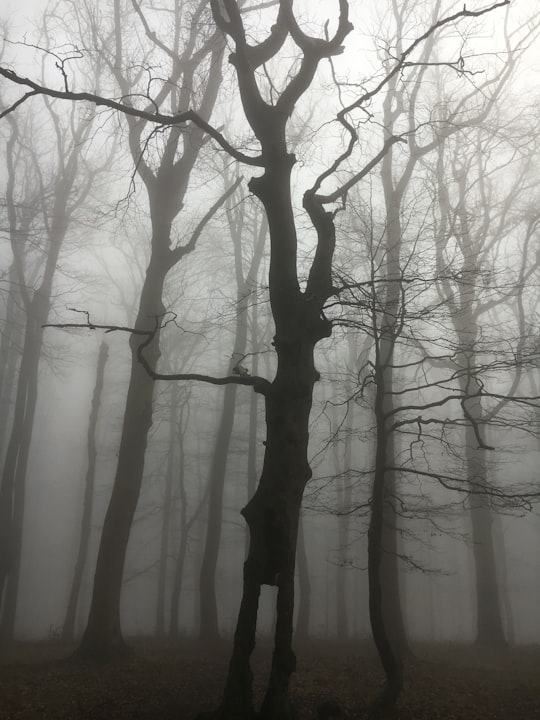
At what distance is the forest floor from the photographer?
5.95 m

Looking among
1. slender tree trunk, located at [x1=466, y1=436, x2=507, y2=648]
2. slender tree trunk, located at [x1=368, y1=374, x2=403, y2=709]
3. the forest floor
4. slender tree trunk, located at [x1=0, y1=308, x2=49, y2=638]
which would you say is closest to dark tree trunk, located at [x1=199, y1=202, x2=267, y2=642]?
the forest floor

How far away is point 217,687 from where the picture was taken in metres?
7.18

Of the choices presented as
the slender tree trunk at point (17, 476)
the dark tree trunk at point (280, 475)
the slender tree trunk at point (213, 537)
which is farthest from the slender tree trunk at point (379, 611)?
the slender tree trunk at point (17, 476)

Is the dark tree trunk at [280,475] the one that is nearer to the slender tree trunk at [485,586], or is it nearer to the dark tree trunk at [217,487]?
the dark tree trunk at [217,487]

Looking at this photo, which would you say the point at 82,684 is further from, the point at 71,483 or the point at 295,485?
the point at 71,483

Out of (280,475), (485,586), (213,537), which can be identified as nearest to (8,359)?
(213,537)

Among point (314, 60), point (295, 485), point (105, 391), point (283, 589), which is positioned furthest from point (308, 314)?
point (105, 391)

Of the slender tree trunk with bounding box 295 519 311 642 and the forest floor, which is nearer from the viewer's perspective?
the forest floor

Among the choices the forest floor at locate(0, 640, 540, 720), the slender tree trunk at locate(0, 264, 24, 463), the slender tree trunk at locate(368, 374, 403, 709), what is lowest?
the forest floor at locate(0, 640, 540, 720)

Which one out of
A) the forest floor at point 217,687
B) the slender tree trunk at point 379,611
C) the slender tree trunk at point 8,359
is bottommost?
the forest floor at point 217,687

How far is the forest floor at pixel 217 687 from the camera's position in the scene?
5949 millimetres

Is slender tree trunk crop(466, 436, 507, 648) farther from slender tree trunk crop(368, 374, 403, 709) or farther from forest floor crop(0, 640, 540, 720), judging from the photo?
slender tree trunk crop(368, 374, 403, 709)

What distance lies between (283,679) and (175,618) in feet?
47.1

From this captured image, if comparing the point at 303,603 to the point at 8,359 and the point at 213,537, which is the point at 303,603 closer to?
the point at 213,537
